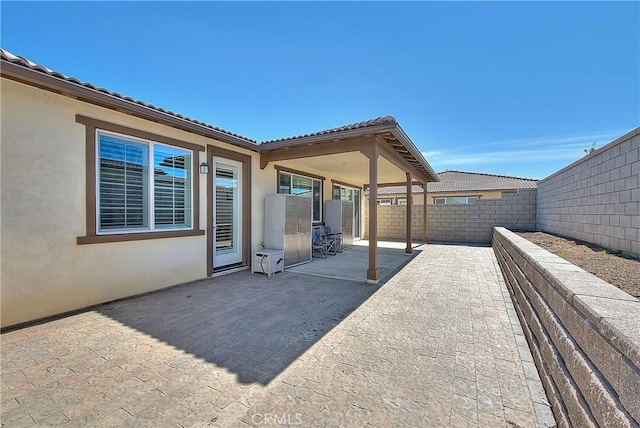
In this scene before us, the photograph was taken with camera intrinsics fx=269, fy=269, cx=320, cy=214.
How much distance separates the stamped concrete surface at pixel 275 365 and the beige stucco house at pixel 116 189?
0.58 m

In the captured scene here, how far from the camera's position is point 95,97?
145 inches

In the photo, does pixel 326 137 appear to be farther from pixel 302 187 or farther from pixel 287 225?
pixel 302 187

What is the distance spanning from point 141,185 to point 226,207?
1886mm

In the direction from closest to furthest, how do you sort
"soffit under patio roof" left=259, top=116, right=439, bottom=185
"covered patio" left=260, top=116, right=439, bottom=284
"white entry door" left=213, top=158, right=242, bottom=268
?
"soffit under patio roof" left=259, top=116, right=439, bottom=185 → "covered patio" left=260, top=116, right=439, bottom=284 → "white entry door" left=213, top=158, right=242, bottom=268

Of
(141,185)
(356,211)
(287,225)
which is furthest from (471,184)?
(141,185)

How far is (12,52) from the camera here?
3.24 metres

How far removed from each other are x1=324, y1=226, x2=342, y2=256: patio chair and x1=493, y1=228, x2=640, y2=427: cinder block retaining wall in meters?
6.47

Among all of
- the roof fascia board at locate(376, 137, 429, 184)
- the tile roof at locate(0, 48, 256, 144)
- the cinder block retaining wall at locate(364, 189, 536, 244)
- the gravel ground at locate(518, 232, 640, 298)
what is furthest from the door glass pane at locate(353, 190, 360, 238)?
the tile roof at locate(0, 48, 256, 144)

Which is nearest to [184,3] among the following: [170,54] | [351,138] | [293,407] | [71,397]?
[170,54]

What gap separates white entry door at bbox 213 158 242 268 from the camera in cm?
602

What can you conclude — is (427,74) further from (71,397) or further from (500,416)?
(71,397)

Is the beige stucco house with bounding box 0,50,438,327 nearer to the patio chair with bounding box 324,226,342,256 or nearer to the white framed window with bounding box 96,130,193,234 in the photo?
the white framed window with bounding box 96,130,193,234

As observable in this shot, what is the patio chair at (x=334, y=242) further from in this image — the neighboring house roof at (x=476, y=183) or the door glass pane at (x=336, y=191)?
the neighboring house roof at (x=476, y=183)

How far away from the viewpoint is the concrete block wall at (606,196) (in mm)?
3508
